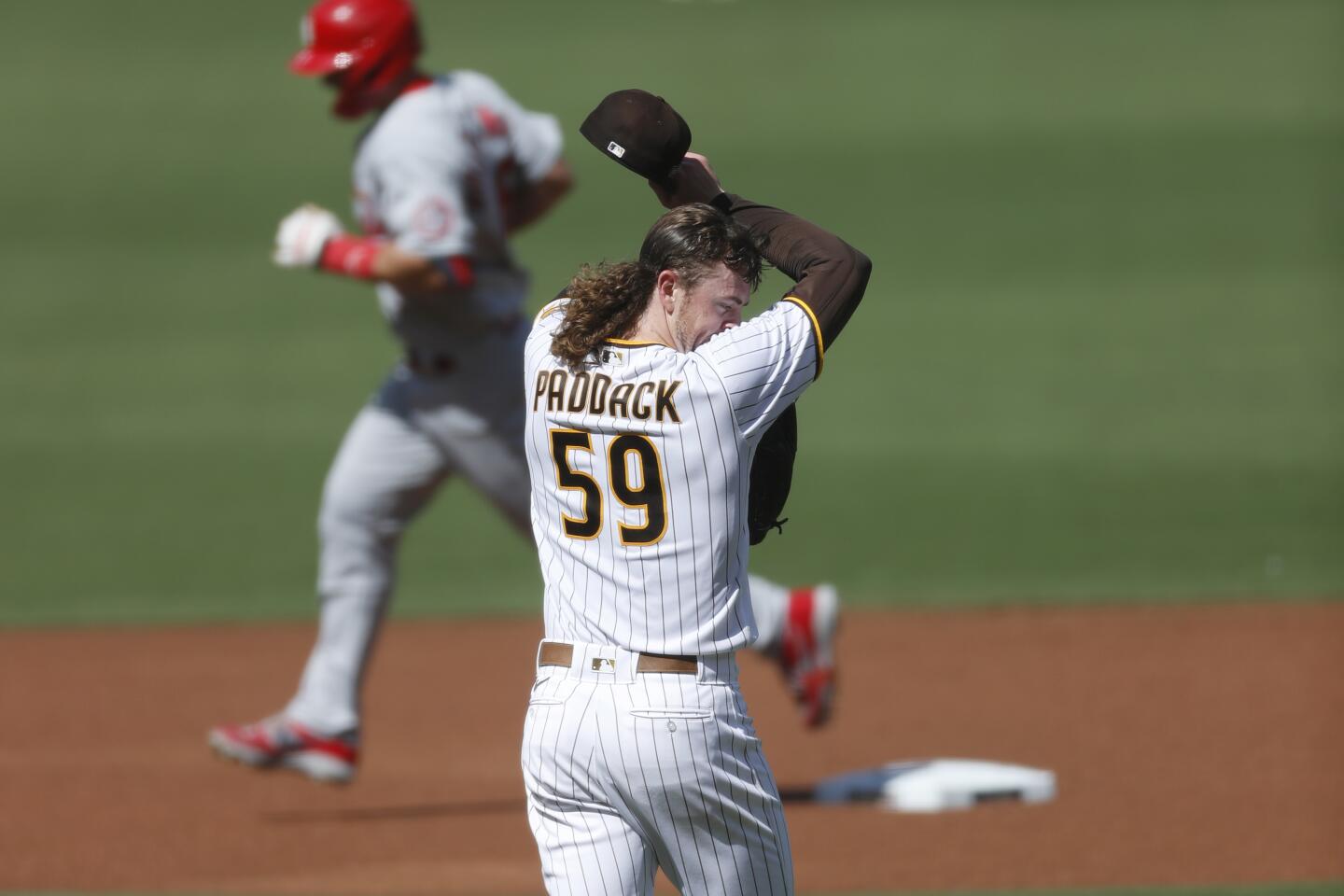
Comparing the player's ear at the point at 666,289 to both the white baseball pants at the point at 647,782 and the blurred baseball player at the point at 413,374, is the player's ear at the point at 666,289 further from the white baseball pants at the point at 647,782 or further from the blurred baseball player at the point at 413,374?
the blurred baseball player at the point at 413,374

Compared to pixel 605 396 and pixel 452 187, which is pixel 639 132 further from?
pixel 452 187

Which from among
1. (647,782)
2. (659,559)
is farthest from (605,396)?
(647,782)

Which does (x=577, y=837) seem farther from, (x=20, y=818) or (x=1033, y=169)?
(x=1033, y=169)

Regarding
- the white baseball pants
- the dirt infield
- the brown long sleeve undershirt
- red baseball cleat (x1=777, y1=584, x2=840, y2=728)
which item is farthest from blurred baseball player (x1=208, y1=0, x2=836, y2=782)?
the white baseball pants

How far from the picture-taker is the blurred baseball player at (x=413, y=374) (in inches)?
216

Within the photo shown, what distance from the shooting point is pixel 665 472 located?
2928mm

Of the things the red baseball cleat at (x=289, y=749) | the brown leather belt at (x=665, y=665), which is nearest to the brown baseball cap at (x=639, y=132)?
the brown leather belt at (x=665, y=665)

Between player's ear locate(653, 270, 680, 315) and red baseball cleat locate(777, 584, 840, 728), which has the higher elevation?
player's ear locate(653, 270, 680, 315)

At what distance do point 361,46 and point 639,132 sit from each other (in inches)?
108

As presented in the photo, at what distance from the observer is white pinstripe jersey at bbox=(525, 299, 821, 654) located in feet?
9.56

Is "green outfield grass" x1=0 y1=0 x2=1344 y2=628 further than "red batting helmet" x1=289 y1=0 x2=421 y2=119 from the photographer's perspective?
Yes

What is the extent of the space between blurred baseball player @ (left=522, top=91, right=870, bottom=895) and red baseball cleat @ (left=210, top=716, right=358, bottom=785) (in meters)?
2.62

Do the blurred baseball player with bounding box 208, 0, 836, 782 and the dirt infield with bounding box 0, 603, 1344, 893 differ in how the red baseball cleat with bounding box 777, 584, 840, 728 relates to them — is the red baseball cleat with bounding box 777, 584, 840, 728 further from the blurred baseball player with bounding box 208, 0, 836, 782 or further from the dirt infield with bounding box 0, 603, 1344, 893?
the dirt infield with bounding box 0, 603, 1344, 893

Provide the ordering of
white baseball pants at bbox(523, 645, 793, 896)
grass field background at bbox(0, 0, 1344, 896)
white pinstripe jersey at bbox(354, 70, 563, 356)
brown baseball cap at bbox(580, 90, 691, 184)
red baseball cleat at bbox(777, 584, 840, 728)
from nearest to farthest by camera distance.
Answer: white baseball pants at bbox(523, 645, 793, 896), brown baseball cap at bbox(580, 90, 691, 184), white pinstripe jersey at bbox(354, 70, 563, 356), red baseball cleat at bbox(777, 584, 840, 728), grass field background at bbox(0, 0, 1344, 896)
